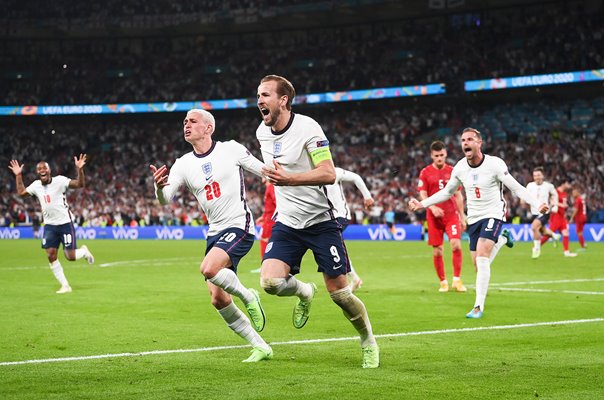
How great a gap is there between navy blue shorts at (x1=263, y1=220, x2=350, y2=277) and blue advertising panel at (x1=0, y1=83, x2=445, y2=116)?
148 ft

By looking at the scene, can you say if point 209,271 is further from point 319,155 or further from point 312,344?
point 312,344

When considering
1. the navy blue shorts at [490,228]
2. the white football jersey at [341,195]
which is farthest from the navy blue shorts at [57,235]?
the navy blue shorts at [490,228]

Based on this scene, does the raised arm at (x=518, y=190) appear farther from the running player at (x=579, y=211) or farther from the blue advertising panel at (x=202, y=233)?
the blue advertising panel at (x=202, y=233)

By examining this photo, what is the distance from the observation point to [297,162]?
8.19 metres

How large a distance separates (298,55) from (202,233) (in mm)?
17600

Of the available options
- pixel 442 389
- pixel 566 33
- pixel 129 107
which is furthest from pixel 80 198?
pixel 442 389

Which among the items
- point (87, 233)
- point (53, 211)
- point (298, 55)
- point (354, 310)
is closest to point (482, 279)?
point (354, 310)

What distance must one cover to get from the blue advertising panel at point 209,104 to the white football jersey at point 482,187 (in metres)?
40.0

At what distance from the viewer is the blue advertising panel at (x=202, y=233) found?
38.7 m

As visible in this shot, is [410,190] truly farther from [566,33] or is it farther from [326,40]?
[326,40]

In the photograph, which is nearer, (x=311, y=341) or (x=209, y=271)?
(x=209, y=271)

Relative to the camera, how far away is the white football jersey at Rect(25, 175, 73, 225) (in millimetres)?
17641

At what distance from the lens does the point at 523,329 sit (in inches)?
425

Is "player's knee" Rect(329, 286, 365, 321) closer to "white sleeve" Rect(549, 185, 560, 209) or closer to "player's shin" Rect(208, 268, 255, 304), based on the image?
"player's shin" Rect(208, 268, 255, 304)
